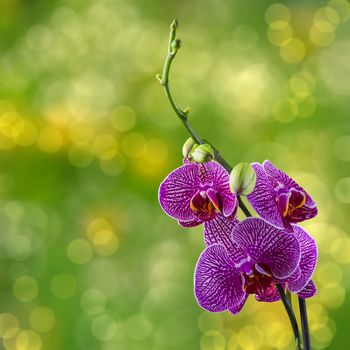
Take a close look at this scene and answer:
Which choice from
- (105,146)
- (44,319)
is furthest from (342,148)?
(44,319)

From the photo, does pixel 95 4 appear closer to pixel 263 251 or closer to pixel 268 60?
pixel 268 60

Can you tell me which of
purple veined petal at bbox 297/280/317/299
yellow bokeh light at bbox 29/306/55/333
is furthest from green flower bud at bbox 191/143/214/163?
yellow bokeh light at bbox 29/306/55/333

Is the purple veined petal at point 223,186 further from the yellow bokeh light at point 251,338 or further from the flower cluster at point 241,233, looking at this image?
the yellow bokeh light at point 251,338

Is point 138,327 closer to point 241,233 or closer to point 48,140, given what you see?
point 48,140

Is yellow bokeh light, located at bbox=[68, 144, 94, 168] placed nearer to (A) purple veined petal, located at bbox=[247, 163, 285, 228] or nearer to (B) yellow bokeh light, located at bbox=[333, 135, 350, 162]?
(B) yellow bokeh light, located at bbox=[333, 135, 350, 162]

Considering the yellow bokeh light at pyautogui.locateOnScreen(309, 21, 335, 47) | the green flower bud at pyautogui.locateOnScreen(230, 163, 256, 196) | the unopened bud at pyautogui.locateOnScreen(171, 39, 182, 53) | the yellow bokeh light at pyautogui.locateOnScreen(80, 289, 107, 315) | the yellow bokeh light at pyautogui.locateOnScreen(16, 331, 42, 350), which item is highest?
the yellow bokeh light at pyautogui.locateOnScreen(309, 21, 335, 47)

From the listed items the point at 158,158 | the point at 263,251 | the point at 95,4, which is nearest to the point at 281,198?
the point at 263,251
